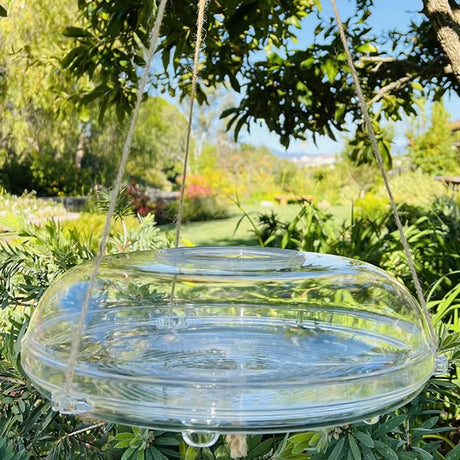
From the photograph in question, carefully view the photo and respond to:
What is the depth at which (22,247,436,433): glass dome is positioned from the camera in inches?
25.3

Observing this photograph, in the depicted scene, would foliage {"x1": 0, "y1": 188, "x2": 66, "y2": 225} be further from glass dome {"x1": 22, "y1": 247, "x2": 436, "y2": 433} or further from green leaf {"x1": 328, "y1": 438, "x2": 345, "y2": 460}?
green leaf {"x1": 328, "y1": 438, "x2": 345, "y2": 460}

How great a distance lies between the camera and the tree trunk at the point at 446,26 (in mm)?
1943

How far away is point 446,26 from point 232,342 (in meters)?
1.41

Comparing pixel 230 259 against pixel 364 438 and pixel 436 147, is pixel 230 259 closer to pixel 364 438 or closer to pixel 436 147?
pixel 364 438

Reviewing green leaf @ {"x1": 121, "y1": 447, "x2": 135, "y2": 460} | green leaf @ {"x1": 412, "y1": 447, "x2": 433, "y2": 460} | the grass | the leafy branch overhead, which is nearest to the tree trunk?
the leafy branch overhead

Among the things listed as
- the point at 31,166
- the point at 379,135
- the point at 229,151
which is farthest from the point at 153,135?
the point at 379,135

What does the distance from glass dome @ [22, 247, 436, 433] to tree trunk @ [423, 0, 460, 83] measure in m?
1.24

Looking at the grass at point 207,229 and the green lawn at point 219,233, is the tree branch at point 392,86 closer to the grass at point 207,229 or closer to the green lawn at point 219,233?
the grass at point 207,229

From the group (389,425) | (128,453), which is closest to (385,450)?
(389,425)

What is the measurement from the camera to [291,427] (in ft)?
2.12

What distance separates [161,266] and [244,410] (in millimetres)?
369

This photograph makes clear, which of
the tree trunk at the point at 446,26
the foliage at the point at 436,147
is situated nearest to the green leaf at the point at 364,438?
the tree trunk at the point at 446,26

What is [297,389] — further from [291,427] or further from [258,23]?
[258,23]

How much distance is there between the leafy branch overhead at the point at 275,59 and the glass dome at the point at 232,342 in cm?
78
